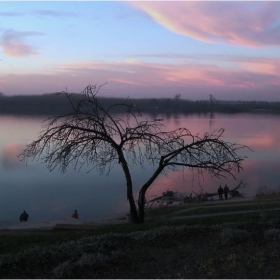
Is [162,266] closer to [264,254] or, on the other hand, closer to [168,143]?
[264,254]

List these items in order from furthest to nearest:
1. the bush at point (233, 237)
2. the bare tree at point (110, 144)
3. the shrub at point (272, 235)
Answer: the bare tree at point (110, 144) < the shrub at point (272, 235) < the bush at point (233, 237)

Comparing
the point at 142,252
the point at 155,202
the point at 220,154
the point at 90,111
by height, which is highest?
the point at 90,111

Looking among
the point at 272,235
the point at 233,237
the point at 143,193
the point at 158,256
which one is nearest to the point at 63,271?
the point at 158,256

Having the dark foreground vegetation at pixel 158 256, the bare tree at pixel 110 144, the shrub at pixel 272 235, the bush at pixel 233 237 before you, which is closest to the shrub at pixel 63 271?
the dark foreground vegetation at pixel 158 256

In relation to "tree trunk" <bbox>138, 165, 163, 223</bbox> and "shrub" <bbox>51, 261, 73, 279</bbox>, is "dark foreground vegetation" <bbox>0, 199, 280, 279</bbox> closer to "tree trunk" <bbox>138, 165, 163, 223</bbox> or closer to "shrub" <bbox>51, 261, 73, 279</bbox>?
"shrub" <bbox>51, 261, 73, 279</bbox>

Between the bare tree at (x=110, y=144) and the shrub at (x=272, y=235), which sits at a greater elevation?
the bare tree at (x=110, y=144)

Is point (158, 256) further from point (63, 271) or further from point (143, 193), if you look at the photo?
point (143, 193)

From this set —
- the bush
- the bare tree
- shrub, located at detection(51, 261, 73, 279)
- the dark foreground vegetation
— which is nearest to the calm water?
the bare tree

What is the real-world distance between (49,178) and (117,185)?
4209 mm

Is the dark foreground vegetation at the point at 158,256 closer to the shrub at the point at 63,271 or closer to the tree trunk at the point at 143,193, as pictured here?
the shrub at the point at 63,271

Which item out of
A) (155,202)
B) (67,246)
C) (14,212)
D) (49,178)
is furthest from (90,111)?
(49,178)

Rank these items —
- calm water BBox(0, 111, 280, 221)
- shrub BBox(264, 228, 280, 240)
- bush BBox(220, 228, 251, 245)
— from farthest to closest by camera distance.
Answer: calm water BBox(0, 111, 280, 221), shrub BBox(264, 228, 280, 240), bush BBox(220, 228, 251, 245)

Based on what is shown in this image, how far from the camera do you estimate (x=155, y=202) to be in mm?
20719

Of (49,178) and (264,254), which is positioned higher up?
(264,254)
